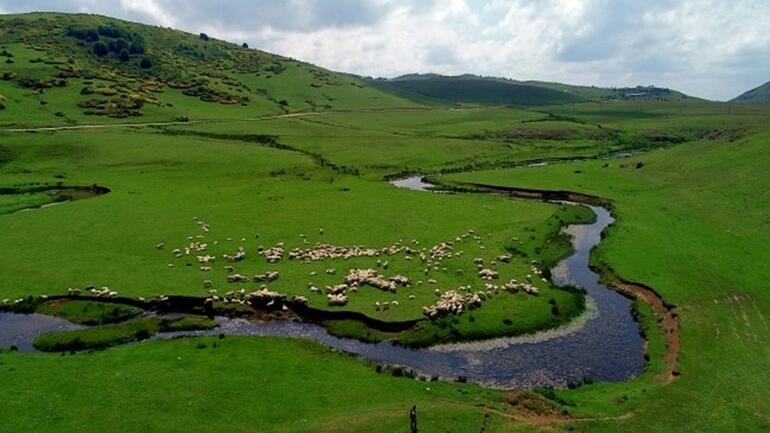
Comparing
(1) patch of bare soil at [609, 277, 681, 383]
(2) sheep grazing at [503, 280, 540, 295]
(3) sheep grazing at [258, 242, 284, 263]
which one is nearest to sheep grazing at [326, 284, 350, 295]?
(3) sheep grazing at [258, 242, 284, 263]

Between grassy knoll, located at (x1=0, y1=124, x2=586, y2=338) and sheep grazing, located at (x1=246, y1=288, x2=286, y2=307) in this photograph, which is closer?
sheep grazing, located at (x1=246, y1=288, x2=286, y2=307)

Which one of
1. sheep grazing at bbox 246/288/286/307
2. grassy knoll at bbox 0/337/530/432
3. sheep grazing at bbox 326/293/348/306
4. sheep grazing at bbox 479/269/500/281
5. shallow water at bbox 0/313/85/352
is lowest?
shallow water at bbox 0/313/85/352

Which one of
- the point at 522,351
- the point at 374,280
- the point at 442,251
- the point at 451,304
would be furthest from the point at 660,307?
the point at 374,280

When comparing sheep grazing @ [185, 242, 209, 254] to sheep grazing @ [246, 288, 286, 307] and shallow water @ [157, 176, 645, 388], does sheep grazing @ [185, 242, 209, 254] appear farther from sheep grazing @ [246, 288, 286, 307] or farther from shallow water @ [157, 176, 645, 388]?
shallow water @ [157, 176, 645, 388]

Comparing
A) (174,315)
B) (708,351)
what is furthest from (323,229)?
(708,351)

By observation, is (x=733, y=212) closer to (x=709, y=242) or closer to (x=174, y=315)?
(x=709, y=242)

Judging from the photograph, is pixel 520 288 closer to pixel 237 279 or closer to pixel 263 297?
pixel 263 297

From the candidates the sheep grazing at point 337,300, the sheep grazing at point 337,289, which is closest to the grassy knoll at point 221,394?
the sheep grazing at point 337,300
